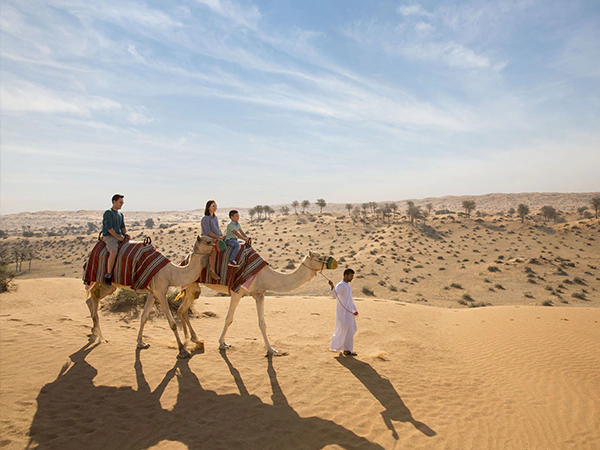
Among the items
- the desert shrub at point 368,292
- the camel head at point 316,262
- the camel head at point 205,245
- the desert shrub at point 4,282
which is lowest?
the desert shrub at point 368,292

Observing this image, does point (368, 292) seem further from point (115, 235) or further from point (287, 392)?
point (115, 235)

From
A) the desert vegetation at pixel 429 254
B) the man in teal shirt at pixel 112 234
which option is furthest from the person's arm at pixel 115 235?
the desert vegetation at pixel 429 254

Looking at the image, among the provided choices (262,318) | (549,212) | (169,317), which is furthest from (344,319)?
(549,212)

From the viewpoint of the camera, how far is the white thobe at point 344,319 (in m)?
7.97

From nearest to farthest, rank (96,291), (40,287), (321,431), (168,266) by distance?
1. (321,431)
2. (168,266)
3. (96,291)
4. (40,287)

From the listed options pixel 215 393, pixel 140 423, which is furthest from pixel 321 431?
pixel 140 423

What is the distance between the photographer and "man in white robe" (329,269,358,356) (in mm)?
7969

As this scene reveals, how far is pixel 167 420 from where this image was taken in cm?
512

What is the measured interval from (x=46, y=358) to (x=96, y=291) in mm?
1721

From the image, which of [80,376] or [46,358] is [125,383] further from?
[46,358]

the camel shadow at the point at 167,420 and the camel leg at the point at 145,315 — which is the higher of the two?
the camel leg at the point at 145,315

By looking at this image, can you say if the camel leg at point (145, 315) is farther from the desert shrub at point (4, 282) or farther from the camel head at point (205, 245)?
the desert shrub at point (4, 282)

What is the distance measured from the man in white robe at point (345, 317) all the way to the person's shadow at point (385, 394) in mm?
287

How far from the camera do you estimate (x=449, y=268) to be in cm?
3481
